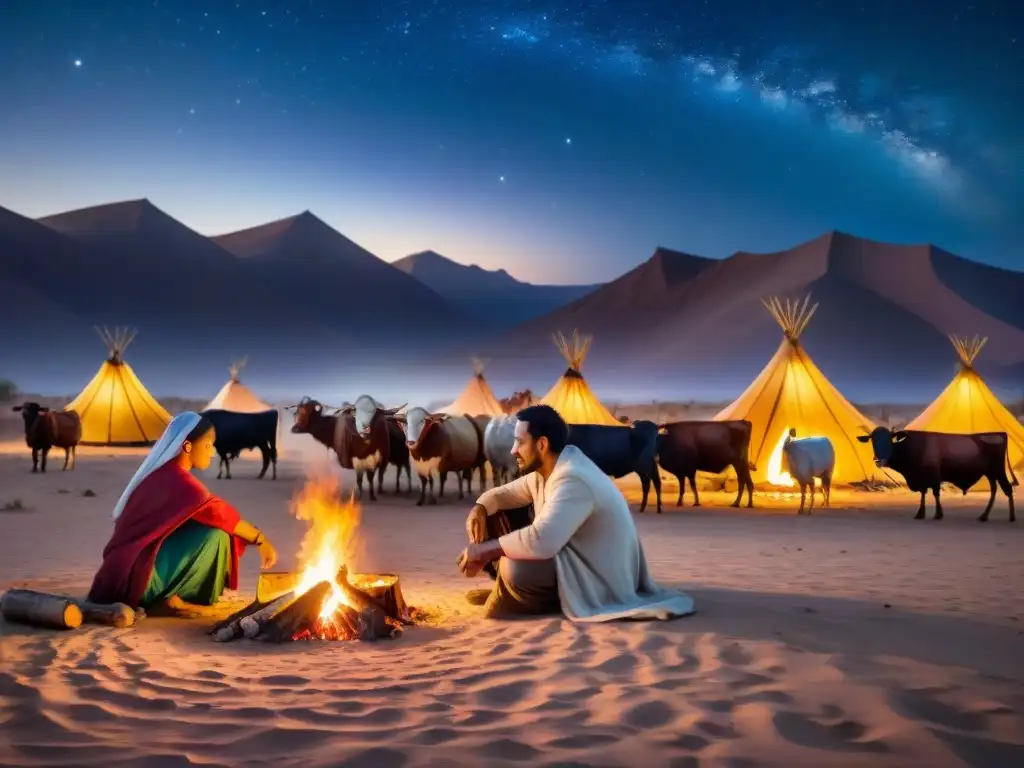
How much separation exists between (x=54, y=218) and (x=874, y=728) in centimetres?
10013

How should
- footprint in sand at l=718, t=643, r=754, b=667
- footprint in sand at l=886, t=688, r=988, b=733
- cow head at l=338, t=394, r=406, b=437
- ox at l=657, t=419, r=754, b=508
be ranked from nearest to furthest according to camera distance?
footprint in sand at l=886, t=688, r=988, b=733
footprint in sand at l=718, t=643, r=754, b=667
ox at l=657, t=419, r=754, b=508
cow head at l=338, t=394, r=406, b=437

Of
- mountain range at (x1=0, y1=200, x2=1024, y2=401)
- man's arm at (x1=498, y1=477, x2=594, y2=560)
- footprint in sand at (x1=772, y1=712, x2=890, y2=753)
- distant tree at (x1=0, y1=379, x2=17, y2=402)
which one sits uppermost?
mountain range at (x1=0, y1=200, x2=1024, y2=401)

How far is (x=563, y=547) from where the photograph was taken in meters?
4.94

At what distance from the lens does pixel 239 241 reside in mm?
102688

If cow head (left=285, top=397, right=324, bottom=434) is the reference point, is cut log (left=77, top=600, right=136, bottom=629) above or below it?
below

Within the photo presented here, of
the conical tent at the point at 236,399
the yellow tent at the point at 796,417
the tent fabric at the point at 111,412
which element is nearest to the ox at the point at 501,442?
the yellow tent at the point at 796,417

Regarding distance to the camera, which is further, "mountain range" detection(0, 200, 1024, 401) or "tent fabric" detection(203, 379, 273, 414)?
"mountain range" detection(0, 200, 1024, 401)

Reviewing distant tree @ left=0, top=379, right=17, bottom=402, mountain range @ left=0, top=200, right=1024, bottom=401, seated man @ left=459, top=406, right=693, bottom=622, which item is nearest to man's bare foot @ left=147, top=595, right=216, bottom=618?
seated man @ left=459, top=406, right=693, bottom=622

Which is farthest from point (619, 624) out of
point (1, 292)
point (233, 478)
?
point (1, 292)

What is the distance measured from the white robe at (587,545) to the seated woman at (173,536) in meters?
1.54

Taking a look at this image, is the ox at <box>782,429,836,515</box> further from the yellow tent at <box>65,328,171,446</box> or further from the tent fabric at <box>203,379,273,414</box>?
the yellow tent at <box>65,328,171,446</box>

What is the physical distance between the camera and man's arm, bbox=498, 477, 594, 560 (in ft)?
15.7

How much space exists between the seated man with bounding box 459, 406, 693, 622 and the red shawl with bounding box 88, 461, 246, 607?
1582 mm

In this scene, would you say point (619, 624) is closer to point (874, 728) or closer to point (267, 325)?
point (874, 728)
